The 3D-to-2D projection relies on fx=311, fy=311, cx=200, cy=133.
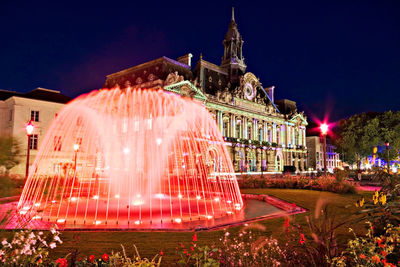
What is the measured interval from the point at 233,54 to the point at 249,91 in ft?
27.1

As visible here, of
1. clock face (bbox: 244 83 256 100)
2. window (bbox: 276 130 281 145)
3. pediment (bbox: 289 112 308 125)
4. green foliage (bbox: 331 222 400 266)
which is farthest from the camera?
pediment (bbox: 289 112 308 125)

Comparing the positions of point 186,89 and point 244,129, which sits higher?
point 186,89

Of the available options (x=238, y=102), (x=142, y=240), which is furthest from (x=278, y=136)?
(x=142, y=240)

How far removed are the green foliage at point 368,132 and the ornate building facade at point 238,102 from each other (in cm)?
1316

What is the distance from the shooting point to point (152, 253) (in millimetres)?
7191

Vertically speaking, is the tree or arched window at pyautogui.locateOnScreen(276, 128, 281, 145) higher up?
arched window at pyautogui.locateOnScreen(276, 128, 281, 145)

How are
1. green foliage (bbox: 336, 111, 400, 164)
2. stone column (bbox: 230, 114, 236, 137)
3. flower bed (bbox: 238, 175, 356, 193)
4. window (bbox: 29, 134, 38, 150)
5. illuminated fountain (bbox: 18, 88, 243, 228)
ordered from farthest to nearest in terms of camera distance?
stone column (bbox: 230, 114, 236, 137) → green foliage (bbox: 336, 111, 400, 164) → window (bbox: 29, 134, 38, 150) → flower bed (bbox: 238, 175, 356, 193) → illuminated fountain (bbox: 18, 88, 243, 228)

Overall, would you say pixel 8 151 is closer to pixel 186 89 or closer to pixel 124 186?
pixel 124 186

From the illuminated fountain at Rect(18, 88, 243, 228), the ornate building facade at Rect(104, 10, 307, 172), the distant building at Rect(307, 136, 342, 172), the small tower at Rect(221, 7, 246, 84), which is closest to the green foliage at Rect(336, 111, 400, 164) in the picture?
the ornate building facade at Rect(104, 10, 307, 172)

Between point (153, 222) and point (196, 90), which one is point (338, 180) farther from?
point (196, 90)

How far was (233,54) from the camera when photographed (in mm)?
63094

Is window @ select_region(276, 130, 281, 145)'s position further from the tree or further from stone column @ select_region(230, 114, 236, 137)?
the tree

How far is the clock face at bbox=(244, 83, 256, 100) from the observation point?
61.0 meters

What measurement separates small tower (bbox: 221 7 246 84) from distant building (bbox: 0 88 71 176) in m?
33.4
